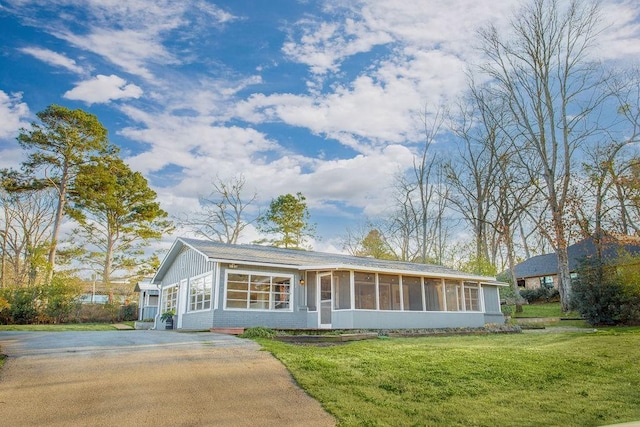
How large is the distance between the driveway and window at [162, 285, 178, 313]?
1149 centimetres

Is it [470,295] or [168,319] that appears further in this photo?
[470,295]

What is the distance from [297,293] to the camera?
1644 centimetres

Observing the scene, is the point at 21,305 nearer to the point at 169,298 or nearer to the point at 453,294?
the point at 169,298

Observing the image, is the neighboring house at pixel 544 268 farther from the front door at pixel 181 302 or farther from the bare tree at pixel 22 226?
the bare tree at pixel 22 226

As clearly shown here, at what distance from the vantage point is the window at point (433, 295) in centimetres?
1853

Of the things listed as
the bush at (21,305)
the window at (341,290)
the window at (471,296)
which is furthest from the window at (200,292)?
the window at (471,296)

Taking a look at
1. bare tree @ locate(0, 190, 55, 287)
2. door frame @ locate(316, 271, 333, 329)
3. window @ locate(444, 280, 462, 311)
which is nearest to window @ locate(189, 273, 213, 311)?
door frame @ locate(316, 271, 333, 329)

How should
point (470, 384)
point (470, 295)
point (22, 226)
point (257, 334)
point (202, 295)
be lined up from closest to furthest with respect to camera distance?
point (470, 384) → point (257, 334) → point (202, 295) → point (470, 295) → point (22, 226)

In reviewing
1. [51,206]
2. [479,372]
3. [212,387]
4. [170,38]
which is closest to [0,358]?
[212,387]

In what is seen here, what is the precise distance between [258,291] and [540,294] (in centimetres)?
2401

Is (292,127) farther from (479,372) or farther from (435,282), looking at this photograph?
(479,372)

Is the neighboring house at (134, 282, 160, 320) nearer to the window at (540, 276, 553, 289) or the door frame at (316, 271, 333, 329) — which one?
the door frame at (316, 271, 333, 329)

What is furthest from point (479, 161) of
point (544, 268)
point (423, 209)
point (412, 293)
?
point (412, 293)

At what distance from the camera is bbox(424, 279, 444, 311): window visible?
18531mm
